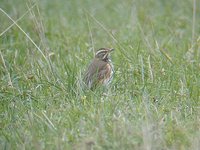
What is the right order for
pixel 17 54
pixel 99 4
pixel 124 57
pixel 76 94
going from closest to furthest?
pixel 76 94, pixel 124 57, pixel 17 54, pixel 99 4

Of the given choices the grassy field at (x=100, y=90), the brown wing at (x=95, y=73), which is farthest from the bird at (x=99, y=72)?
the grassy field at (x=100, y=90)

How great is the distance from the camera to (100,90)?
26.8 ft

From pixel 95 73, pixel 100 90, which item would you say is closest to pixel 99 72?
pixel 95 73

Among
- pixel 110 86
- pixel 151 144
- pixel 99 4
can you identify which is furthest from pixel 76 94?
pixel 99 4

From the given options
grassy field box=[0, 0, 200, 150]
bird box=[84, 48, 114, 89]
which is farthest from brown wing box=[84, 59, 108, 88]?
grassy field box=[0, 0, 200, 150]

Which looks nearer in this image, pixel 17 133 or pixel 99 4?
pixel 17 133

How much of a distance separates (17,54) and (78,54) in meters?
0.81

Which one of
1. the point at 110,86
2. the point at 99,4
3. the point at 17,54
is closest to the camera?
the point at 110,86

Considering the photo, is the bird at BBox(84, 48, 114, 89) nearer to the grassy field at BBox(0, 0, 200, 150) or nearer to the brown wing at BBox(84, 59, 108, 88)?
the brown wing at BBox(84, 59, 108, 88)

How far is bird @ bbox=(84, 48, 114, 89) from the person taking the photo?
8.50m

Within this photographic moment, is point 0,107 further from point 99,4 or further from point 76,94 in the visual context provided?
point 99,4

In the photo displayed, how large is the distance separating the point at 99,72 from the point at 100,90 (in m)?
0.56

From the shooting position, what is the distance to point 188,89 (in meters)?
8.09

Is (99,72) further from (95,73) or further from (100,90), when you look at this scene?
(100,90)
